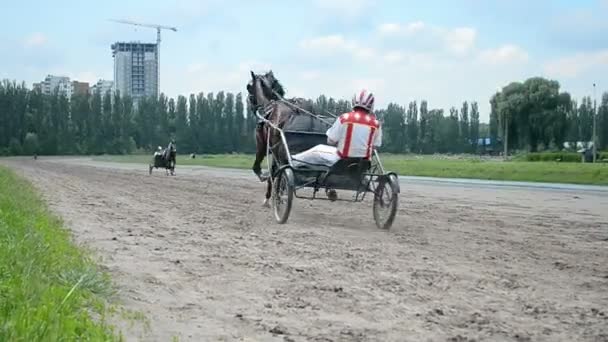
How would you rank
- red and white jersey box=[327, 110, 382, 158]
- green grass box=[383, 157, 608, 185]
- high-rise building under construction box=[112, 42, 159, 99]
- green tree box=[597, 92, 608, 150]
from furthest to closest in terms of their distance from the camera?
1. high-rise building under construction box=[112, 42, 159, 99]
2. green tree box=[597, 92, 608, 150]
3. green grass box=[383, 157, 608, 185]
4. red and white jersey box=[327, 110, 382, 158]

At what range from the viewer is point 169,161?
43.2m

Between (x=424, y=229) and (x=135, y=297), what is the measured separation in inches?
251

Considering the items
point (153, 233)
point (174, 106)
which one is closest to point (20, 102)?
point (174, 106)

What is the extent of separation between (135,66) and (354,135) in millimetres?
180644

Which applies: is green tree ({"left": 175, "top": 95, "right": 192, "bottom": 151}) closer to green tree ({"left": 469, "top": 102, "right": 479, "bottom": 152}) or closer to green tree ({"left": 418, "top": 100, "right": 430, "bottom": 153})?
green tree ({"left": 418, "top": 100, "right": 430, "bottom": 153})

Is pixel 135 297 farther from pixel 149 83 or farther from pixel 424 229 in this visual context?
pixel 149 83

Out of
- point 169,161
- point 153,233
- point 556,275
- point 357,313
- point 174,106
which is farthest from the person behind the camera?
point 174,106

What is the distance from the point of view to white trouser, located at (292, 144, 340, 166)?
12680 millimetres

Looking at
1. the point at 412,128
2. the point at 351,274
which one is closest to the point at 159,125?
the point at 412,128

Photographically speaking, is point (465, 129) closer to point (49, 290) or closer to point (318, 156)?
point (318, 156)

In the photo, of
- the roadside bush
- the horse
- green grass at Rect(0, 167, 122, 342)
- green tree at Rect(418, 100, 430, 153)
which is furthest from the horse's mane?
green tree at Rect(418, 100, 430, 153)

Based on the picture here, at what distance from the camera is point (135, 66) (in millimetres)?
186250

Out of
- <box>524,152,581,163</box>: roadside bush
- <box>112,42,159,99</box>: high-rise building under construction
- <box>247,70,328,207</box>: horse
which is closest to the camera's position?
<box>247,70,328,207</box>: horse

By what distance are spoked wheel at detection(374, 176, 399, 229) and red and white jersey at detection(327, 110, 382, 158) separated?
0.60 m
